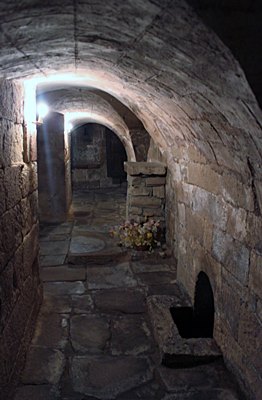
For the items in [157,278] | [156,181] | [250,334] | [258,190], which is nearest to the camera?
[258,190]

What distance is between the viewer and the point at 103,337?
Result: 370 centimetres

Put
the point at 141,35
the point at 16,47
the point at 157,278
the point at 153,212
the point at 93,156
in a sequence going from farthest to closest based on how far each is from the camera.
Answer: the point at 93,156 → the point at 153,212 → the point at 157,278 → the point at 16,47 → the point at 141,35

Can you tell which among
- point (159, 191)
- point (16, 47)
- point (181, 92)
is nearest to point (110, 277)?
point (159, 191)

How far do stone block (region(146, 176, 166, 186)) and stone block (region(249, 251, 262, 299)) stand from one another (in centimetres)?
392

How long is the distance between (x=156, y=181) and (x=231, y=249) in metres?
3.59

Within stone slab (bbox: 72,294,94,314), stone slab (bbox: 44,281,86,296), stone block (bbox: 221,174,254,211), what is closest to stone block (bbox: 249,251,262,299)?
stone block (bbox: 221,174,254,211)

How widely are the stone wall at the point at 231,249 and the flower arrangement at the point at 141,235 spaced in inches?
75.3

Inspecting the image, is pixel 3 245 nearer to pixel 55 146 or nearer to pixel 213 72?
pixel 213 72

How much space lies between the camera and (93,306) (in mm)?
4379

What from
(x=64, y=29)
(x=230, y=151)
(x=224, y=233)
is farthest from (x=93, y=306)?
(x=64, y=29)

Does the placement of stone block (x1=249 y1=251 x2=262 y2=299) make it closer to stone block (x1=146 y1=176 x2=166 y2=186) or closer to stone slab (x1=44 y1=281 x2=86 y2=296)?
stone slab (x1=44 y1=281 x2=86 y2=296)

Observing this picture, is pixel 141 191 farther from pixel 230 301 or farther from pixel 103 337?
pixel 230 301

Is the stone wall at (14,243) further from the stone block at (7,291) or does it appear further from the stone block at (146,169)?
the stone block at (146,169)

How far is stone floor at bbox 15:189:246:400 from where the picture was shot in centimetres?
291
